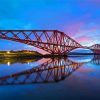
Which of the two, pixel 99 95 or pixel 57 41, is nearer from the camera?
pixel 99 95

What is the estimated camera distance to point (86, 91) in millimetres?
10781

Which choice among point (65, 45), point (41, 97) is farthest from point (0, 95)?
point (65, 45)

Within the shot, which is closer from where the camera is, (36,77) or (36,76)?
(36,77)

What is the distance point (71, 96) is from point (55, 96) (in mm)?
714

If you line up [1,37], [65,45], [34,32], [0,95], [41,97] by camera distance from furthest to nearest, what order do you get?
[65,45]
[34,32]
[1,37]
[0,95]
[41,97]

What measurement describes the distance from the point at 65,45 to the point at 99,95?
8792cm

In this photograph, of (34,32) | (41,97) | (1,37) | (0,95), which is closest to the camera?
(41,97)

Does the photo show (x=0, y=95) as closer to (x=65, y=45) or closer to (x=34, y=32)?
(x=34, y=32)

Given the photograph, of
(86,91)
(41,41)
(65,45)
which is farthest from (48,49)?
(86,91)

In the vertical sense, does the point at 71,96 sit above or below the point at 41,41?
below

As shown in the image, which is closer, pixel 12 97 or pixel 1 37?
pixel 12 97

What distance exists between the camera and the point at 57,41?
91688mm

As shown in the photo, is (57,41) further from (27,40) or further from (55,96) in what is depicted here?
(55,96)

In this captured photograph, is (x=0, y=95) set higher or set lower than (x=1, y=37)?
lower
